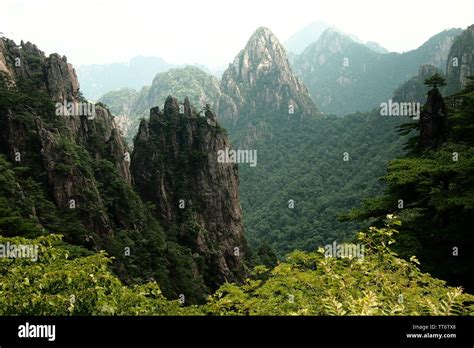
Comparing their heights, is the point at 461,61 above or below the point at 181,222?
above

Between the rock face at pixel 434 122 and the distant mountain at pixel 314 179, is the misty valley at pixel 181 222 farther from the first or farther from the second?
the distant mountain at pixel 314 179

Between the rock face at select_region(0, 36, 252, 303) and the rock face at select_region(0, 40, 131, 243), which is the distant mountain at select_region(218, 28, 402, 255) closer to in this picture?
the rock face at select_region(0, 36, 252, 303)

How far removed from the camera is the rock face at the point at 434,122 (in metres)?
24.3

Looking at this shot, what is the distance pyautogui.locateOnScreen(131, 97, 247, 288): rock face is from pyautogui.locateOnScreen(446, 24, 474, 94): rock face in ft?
324

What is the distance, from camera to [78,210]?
31.9 meters

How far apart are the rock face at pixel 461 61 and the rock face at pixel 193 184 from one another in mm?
98782

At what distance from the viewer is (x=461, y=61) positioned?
143m

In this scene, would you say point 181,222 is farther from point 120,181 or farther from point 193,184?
point 120,181

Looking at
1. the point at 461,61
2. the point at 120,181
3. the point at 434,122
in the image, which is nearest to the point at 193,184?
the point at 120,181

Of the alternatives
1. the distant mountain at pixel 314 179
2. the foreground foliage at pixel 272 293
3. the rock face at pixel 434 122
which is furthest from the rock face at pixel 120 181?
the distant mountain at pixel 314 179

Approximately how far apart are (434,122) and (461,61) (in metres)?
139

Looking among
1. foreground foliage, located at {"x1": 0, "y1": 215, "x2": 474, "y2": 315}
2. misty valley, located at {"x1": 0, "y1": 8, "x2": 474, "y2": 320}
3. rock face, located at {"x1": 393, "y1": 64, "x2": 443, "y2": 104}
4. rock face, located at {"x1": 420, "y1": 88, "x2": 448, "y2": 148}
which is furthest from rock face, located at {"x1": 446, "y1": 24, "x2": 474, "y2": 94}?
foreground foliage, located at {"x1": 0, "y1": 215, "x2": 474, "y2": 315}

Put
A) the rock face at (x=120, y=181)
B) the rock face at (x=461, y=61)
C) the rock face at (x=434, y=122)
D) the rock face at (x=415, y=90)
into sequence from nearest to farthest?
the rock face at (x=434, y=122) < the rock face at (x=120, y=181) < the rock face at (x=461, y=61) < the rock face at (x=415, y=90)
